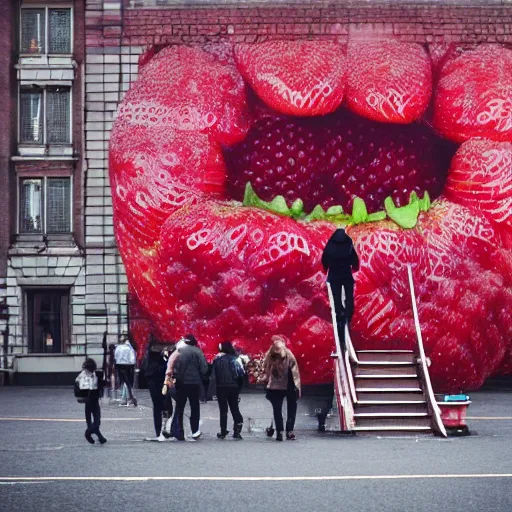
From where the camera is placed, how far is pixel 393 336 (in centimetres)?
3200

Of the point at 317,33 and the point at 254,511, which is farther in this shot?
the point at 317,33

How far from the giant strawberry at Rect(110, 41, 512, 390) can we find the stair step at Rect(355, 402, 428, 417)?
992 centimetres

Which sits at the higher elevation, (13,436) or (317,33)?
(317,33)

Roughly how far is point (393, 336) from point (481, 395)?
2425 millimetres

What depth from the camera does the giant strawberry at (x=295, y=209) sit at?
31984 mm

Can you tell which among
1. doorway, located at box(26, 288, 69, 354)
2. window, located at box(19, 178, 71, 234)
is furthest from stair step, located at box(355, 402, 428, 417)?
window, located at box(19, 178, 71, 234)

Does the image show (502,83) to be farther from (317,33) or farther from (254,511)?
(254,511)

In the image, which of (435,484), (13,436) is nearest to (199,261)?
(13,436)

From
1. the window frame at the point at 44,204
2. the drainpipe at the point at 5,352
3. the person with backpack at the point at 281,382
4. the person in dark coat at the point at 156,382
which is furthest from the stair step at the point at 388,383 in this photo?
the drainpipe at the point at 5,352

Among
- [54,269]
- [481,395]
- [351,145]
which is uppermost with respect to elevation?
[351,145]

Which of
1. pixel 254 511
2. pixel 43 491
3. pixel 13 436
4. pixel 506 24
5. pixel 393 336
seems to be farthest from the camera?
pixel 506 24

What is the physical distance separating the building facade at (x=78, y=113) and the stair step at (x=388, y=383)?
12.2 meters

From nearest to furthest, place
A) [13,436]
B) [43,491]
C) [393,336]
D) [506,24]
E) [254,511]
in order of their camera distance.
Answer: [254,511]
[43,491]
[13,436]
[393,336]
[506,24]

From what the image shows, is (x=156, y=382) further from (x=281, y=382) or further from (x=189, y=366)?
(x=281, y=382)
